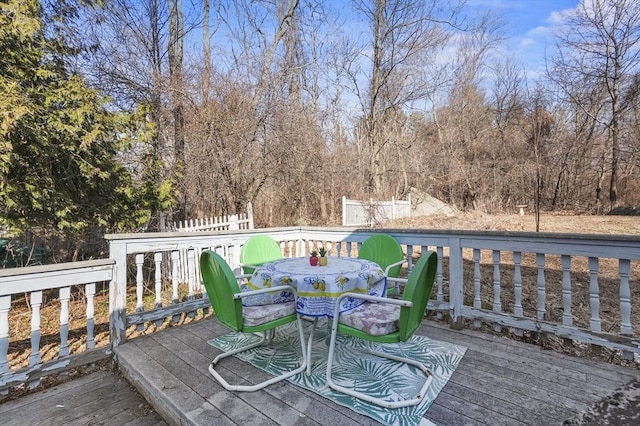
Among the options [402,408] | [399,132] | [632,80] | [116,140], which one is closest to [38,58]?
[116,140]

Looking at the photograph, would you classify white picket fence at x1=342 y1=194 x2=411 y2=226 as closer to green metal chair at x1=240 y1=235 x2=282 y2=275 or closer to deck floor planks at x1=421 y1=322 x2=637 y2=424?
green metal chair at x1=240 y1=235 x2=282 y2=275

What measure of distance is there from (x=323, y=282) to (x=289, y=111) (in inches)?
227

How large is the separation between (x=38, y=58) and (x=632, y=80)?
54.8ft

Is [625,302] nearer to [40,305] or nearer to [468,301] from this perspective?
[468,301]

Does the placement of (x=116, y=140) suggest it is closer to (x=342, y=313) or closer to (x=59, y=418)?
(x=59, y=418)

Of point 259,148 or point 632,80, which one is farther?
point 632,80

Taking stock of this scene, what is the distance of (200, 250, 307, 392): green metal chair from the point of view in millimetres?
1854

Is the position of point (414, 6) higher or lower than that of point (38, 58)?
higher

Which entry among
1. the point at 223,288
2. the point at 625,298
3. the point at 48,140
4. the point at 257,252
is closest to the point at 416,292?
the point at 223,288

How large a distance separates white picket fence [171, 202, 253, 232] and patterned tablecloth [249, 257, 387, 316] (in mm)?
3232

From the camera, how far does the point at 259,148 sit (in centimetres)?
666

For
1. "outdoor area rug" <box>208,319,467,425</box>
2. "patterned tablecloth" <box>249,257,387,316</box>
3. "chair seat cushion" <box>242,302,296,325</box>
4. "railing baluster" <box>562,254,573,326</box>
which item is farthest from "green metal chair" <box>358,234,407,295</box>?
"railing baluster" <box>562,254,573,326</box>

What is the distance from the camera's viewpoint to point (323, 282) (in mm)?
2055

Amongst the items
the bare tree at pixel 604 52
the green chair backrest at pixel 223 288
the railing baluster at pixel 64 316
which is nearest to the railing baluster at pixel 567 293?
the green chair backrest at pixel 223 288
